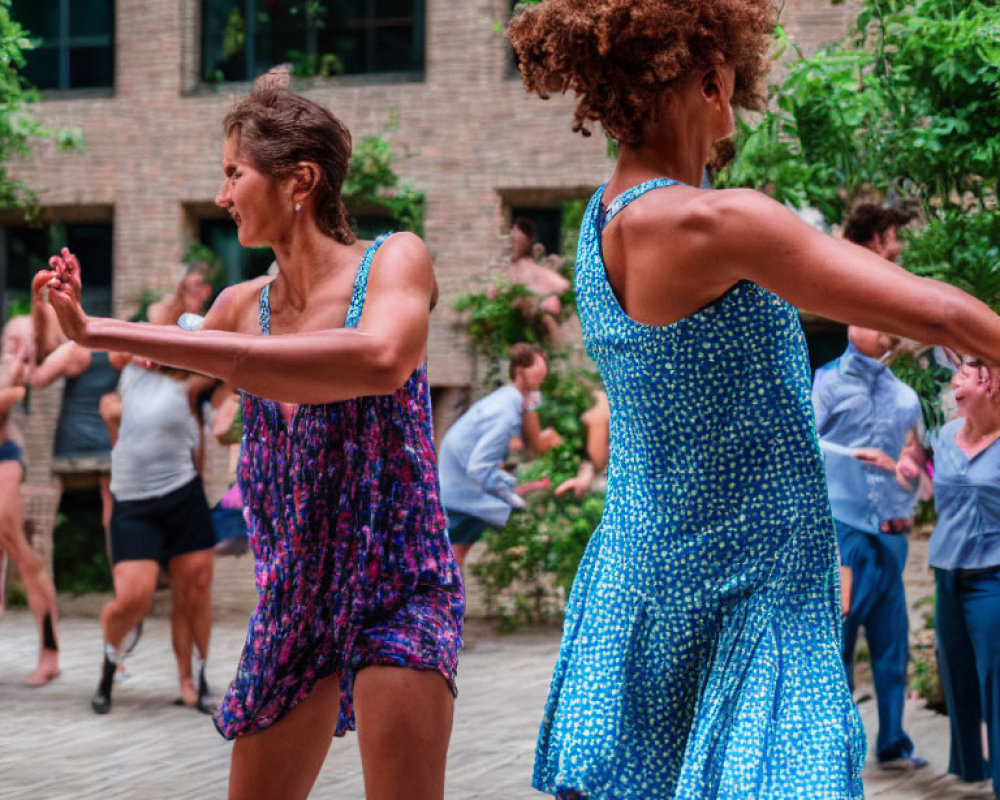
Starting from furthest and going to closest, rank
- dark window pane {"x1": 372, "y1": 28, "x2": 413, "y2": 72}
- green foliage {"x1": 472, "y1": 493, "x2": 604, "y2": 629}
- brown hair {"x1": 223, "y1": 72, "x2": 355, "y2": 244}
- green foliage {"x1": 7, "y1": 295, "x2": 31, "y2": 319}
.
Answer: dark window pane {"x1": 372, "y1": 28, "x2": 413, "y2": 72}
green foliage {"x1": 7, "y1": 295, "x2": 31, "y2": 319}
green foliage {"x1": 472, "y1": 493, "x2": 604, "y2": 629}
brown hair {"x1": 223, "y1": 72, "x2": 355, "y2": 244}

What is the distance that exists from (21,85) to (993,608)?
33.3ft

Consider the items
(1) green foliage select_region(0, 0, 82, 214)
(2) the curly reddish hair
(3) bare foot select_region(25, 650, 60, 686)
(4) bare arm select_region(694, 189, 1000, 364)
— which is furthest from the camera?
(1) green foliage select_region(0, 0, 82, 214)

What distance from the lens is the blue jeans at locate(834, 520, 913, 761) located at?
709cm

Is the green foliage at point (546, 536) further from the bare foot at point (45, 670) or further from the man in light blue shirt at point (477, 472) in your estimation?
the bare foot at point (45, 670)

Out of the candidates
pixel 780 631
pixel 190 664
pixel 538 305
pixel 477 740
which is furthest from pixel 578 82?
pixel 538 305

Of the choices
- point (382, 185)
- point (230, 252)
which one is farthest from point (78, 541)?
point (382, 185)

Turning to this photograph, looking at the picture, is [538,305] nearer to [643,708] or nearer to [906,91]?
[906,91]

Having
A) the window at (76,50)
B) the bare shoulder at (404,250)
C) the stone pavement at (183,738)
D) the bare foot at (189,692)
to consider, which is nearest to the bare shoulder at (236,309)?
the bare shoulder at (404,250)

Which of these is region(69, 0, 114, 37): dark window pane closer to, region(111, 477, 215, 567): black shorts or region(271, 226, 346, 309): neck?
region(111, 477, 215, 567): black shorts

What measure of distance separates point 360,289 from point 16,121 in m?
10.4

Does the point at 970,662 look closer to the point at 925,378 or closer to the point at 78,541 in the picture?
the point at 925,378

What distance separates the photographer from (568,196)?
12.8m

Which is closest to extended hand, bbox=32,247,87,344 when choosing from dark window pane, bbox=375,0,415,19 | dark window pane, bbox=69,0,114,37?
dark window pane, bbox=375,0,415,19

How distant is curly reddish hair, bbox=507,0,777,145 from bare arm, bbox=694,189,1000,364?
25cm
